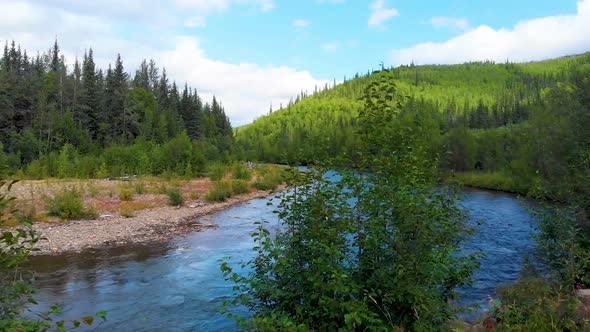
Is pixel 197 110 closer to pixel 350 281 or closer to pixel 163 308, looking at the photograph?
pixel 163 308

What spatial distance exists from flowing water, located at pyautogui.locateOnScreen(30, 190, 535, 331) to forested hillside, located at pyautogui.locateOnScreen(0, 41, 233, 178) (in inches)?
941

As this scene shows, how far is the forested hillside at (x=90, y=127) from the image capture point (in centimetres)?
4309

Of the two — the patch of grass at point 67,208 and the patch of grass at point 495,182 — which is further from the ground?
the patch of grass at point 67,208

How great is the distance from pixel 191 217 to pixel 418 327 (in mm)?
22252

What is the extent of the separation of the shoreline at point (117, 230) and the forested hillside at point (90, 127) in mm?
16436

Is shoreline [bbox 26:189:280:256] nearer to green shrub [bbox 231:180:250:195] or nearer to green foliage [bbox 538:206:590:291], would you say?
green shrub [bbox 231:180:250:195]

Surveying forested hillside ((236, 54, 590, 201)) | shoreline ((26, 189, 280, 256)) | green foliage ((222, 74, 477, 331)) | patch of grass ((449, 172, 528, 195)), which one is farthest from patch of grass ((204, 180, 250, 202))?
green foliage ((222, 74, 477, 331))

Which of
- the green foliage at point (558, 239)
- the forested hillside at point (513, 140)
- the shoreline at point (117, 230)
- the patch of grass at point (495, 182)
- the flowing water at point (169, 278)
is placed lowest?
the patch of grass at point (495, 182)

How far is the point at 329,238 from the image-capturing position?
5852 millimetres

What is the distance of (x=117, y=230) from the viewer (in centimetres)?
2100

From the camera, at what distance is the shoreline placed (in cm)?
1806

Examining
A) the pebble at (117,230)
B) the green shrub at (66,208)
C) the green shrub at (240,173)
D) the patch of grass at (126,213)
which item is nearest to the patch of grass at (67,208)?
the green shrub at (66,208)

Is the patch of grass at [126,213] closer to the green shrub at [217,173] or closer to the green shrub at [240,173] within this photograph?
the green shrub at [217,173]

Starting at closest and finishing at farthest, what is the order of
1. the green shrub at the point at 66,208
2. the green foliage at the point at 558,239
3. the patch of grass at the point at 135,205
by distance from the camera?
the green foliage at the point at 558,239 → the green shrub at the point at 66,208 → the patch of grass at the point at 135,205
